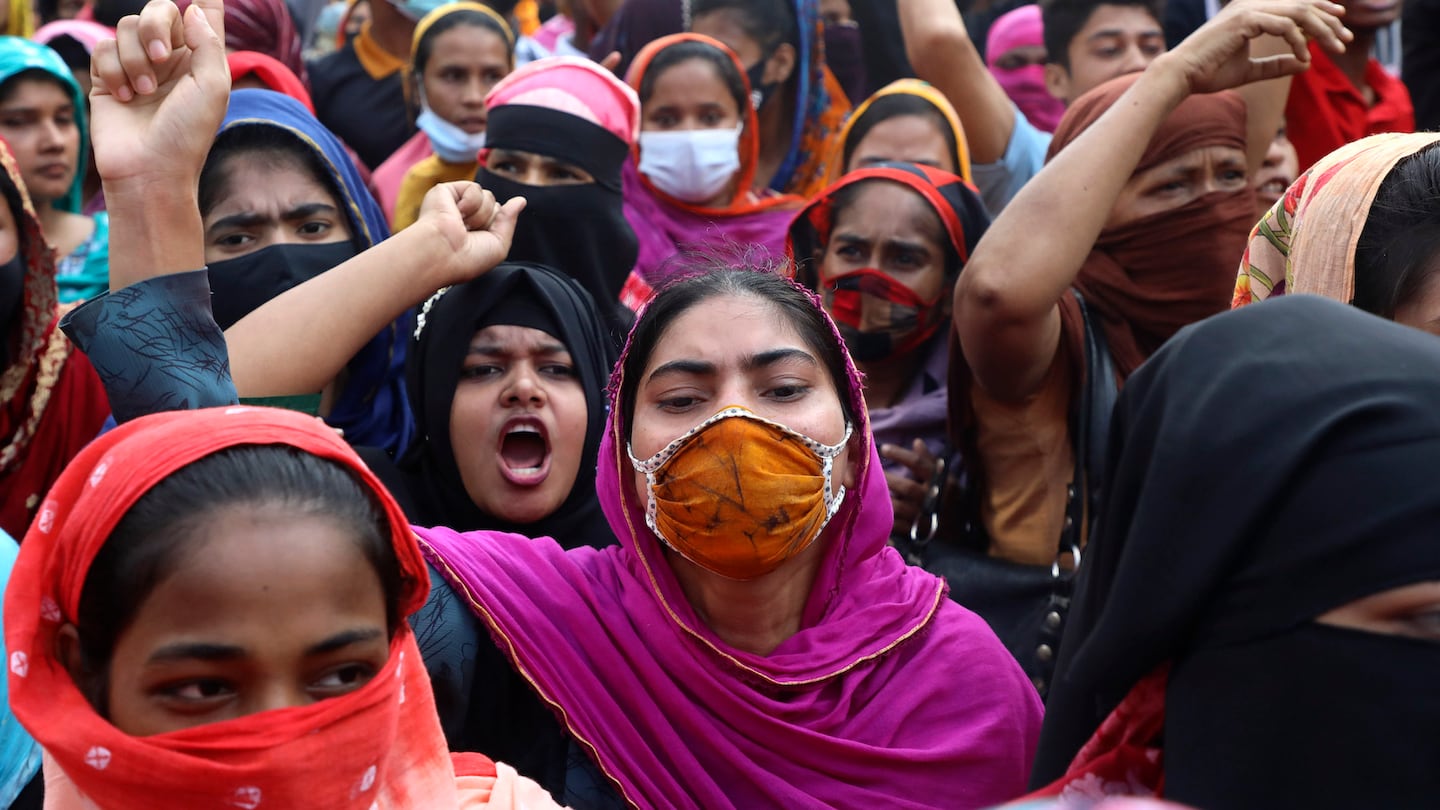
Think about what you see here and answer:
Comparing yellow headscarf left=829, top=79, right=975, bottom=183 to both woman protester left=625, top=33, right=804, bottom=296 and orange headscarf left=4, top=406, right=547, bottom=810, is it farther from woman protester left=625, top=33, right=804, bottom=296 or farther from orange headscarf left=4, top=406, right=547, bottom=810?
orange headscarf left=4, top=406, right=547, bottom=810

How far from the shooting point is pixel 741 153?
5273 millimetres

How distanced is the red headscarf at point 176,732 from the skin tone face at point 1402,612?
1.13m

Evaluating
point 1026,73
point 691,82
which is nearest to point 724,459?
point 691,82

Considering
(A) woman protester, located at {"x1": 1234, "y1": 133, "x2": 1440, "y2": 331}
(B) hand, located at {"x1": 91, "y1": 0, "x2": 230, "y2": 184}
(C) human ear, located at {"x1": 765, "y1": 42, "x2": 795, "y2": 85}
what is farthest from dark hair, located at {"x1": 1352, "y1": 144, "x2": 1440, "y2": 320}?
(C) human ear, located at {"x1": 765, "y1": 42, "x2": 795, "y2": 85}

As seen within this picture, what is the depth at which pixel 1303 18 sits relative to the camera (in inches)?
128

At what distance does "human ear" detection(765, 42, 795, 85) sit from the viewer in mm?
5738

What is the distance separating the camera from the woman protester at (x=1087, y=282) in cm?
319

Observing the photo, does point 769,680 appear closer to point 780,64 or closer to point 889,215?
point 889,215

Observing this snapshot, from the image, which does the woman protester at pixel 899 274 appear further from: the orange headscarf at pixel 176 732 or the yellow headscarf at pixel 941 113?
→ the orange headscarf at pixel 176 732

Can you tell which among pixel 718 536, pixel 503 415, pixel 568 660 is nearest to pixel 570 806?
pixel 568 660

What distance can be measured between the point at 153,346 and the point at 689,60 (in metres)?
3.07

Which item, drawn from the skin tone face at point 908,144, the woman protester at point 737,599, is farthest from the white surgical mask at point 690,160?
the woman protester at point 737,599

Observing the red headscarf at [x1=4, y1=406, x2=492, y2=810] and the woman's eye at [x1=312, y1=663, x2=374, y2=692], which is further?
the woman's eye at [x1=312, y1=663, x2=374, y2=692]

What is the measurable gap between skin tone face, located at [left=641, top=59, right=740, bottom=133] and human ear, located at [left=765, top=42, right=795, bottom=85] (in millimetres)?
652
